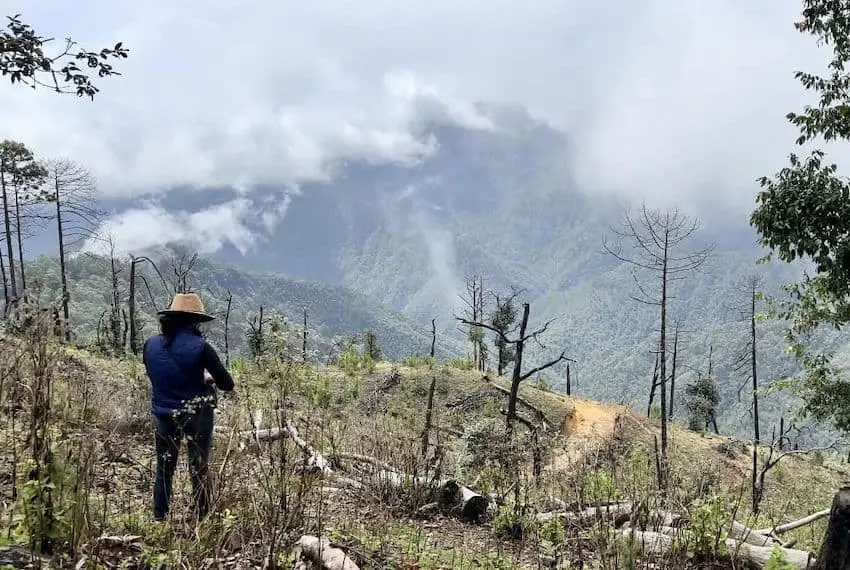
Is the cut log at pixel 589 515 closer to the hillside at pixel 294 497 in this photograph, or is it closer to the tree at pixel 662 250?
the hillside at pixel 294 497

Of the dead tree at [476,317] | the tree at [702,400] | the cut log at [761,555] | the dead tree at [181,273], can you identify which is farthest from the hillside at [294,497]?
the tree at [702,400]

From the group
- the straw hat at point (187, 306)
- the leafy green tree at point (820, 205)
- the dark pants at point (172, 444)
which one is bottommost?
A: the dark pants at point (172, 444)

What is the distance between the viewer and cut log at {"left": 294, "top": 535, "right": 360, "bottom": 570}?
3.71 meters

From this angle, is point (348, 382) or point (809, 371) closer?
point (809, 371)

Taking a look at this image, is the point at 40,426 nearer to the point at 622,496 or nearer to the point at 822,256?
the point at 622,496

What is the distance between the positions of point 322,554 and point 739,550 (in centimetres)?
262

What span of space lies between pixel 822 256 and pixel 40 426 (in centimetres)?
906

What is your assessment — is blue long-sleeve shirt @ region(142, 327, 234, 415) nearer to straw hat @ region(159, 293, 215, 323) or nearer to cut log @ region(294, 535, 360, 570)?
straw hat @ region(159, 293, 215, 323)

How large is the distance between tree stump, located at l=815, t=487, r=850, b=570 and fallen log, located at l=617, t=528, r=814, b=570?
0.84 ft

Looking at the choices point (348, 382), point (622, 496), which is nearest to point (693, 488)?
point (622, 496)

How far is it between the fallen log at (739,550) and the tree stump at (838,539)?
0.84 ft

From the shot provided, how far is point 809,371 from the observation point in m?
10.4

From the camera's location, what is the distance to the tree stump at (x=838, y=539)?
3549 mm

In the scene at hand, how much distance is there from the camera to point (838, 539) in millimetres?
3584
